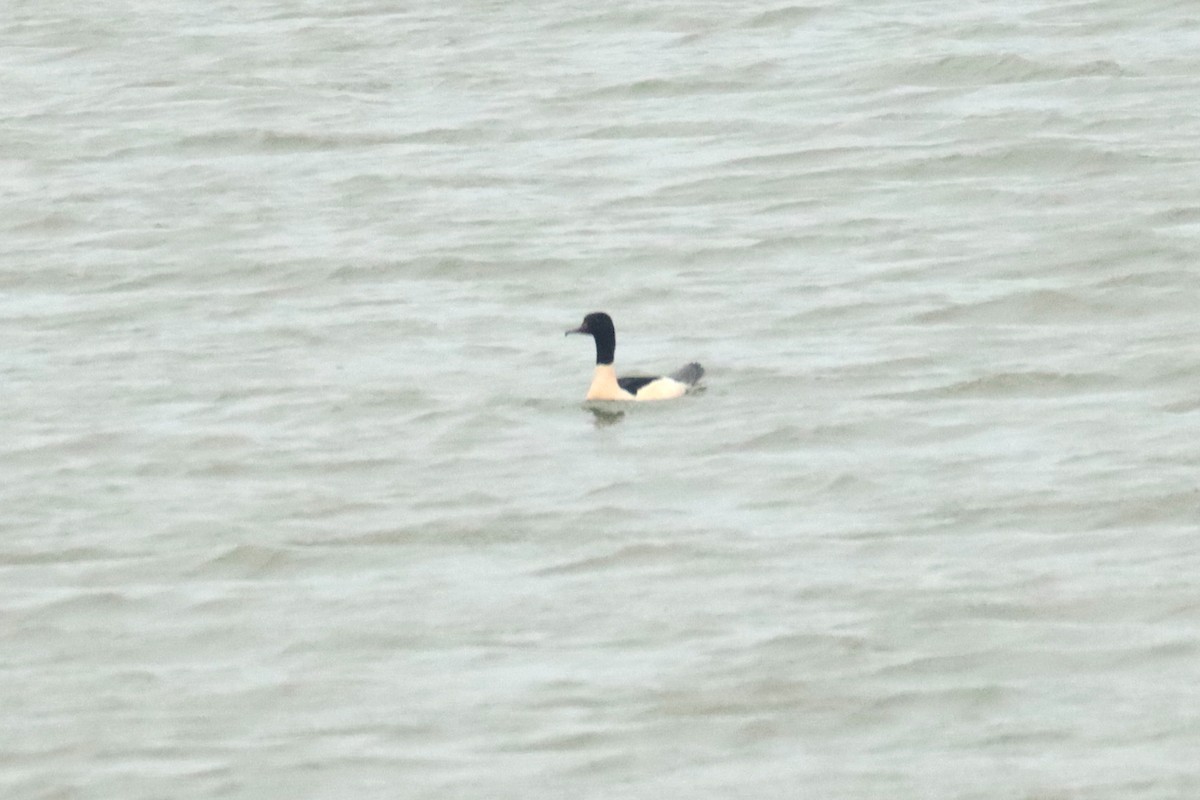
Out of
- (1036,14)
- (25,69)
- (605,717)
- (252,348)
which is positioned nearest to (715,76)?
(1036,14)

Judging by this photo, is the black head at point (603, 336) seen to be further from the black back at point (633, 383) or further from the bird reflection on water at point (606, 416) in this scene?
the bird reflection on water at point (606, 416)

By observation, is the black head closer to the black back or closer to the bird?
the bird

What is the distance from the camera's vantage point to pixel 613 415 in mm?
16500

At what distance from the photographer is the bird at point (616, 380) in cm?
1664

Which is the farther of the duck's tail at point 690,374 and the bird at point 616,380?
the duck's tail at point 690,374

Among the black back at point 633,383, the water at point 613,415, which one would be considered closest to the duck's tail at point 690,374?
the black back at point 633,383

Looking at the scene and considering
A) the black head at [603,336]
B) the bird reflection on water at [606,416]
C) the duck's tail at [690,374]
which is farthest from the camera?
the duck's tail at [690,374]

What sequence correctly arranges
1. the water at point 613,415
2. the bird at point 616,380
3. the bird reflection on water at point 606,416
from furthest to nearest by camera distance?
the bird at point 616,380 → the bird reflection on water at point 606,416 → the water at point 613,415

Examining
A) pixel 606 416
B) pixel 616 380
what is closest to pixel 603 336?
pixel 616 380

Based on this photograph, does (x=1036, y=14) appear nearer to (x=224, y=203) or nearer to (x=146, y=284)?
(x=224, y=203)

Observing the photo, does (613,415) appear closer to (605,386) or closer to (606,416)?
(606,416)

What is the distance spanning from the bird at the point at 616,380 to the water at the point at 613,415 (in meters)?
0.21

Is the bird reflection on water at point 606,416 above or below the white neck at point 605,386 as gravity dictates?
below

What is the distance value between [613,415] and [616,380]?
392mm
